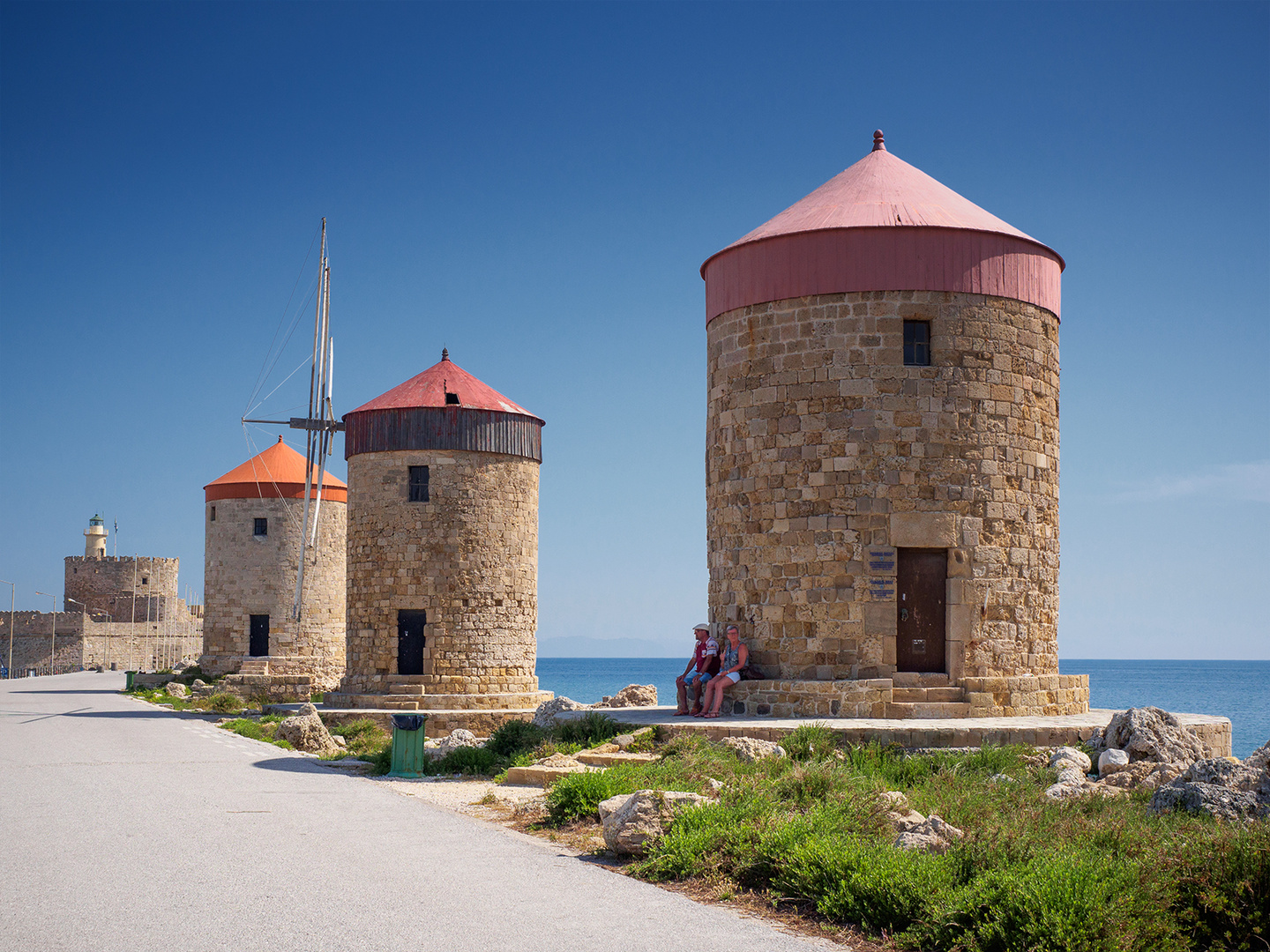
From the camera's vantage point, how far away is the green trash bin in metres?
14.6

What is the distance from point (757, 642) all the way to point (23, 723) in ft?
51.1

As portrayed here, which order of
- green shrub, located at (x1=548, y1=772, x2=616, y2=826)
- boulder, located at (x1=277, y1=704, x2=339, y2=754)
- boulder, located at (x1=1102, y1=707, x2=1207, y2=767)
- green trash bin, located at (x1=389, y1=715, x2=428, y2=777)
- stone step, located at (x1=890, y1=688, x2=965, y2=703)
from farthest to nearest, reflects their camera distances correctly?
boulder, located at (x1=277, y1=704, x2=339, y2=754) < stone step, located at (x1=890, y1=688, x2=965, y2=703) < green trash bin, located at (x1=389, y1=715, x2=428, y2=777) < boulder, located at (x1=1102, y1=707, x2=1207, y2=767) < green shrub, located at (x1=548, y1=772, x2=616, y2=826)

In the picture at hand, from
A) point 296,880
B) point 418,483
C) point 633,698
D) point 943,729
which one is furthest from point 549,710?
point 296,880

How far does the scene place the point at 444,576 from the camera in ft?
84.0

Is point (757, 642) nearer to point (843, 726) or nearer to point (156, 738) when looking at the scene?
point (843, 726)

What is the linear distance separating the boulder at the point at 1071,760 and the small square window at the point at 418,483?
16138 mm

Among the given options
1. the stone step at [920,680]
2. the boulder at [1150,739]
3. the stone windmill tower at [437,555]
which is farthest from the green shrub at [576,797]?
the stone windmill tower at [437,555]

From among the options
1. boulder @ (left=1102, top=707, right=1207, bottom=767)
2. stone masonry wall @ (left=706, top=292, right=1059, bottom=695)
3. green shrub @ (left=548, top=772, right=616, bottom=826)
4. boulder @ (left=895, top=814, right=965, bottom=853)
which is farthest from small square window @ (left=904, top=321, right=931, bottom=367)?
boulder @ (left=895, top=814, right=965, bottom=853)

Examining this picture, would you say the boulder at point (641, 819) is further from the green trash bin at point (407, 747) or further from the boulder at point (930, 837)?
the green trash bin at point (407, 747)

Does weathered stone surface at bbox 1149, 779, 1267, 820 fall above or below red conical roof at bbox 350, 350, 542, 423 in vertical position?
below

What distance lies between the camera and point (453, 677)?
2545cm

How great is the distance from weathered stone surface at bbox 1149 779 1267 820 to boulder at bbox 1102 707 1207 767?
315 cm

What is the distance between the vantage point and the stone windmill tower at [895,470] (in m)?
15.1

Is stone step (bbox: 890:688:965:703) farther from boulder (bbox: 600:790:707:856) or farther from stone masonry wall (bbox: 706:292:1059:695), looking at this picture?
boulder (bbox: 600:790:707:856)
